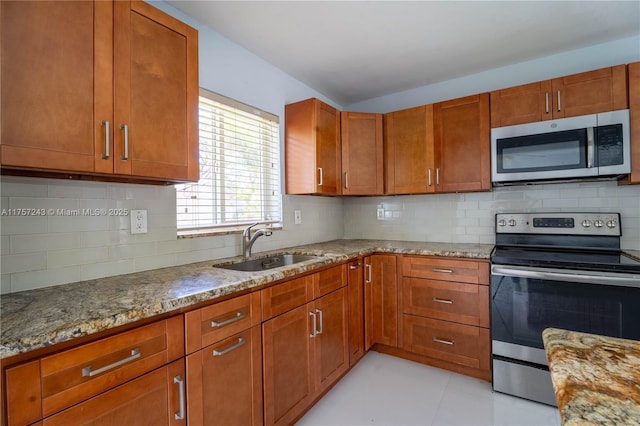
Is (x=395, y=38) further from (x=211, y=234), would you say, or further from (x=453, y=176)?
(x=211, y=234)

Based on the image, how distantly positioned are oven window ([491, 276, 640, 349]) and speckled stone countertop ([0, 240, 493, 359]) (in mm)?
1342

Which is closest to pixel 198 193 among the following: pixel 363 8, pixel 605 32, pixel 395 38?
pixel 363 8

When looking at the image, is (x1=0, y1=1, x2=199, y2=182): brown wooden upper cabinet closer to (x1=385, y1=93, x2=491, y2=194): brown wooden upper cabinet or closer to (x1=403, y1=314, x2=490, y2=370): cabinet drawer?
(x1=385, y1=93, x2=491, y2=194): brown wooden upper cabinet

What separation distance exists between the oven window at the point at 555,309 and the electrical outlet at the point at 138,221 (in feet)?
7.09

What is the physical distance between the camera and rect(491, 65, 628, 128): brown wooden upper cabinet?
1.95 meters

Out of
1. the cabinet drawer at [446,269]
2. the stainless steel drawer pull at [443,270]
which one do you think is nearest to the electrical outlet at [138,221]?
the cabinet drawer at [446,269]

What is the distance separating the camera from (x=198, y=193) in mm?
1899

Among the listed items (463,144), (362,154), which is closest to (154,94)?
(362,154)

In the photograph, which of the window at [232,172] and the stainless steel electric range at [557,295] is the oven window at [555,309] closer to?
the stainless steel electric range at [557,295]

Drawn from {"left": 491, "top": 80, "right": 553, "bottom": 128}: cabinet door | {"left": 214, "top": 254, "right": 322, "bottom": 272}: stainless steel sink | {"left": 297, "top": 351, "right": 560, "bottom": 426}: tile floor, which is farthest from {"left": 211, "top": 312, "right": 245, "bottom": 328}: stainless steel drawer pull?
{"left": 491, "top": 80, "right": 553, "bottom": 128}: cabinet door

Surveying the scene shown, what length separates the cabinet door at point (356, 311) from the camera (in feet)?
7.35

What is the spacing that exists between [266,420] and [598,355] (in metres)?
1.38

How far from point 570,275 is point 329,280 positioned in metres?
1.44

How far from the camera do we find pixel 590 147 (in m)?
1.98
